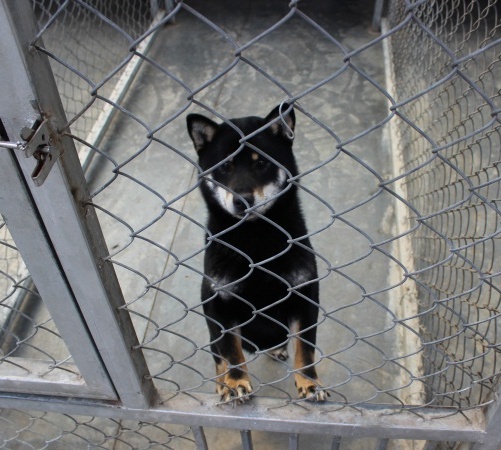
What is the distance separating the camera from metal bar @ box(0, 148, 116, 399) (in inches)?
42.9

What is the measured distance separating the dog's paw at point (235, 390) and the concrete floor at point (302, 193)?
10 centimetres

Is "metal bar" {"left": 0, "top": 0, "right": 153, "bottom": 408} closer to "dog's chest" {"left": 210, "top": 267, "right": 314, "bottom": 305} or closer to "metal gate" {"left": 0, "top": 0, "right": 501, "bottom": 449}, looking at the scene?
"metal gate" {"left": 0, "top": 0, "right": 501, "bottom": 449}

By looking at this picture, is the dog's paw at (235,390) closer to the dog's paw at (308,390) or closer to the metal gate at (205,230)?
the metal gate at (205,230)

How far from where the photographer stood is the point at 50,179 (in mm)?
1058

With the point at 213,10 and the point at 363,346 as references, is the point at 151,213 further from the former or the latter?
the point at 213,10

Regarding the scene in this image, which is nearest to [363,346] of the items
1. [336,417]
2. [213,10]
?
[336,417]

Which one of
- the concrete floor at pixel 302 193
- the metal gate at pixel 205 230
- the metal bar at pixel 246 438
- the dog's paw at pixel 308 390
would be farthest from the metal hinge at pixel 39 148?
the dog's paw at pixel 308 390

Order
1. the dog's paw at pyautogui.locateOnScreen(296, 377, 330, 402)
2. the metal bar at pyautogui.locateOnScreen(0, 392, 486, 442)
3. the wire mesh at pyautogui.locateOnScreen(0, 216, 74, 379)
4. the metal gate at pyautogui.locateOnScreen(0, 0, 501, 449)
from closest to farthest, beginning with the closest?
the metal gate at pyautogui.locateOnScreen(0, 0, 501, 449) → the metal bar at pyautogui.locateOnScreen(0, 392, 486, 442) → the dog's paw at pyautogui.locateOnScreen(296, 377, 330, 402) → the wire mesh at pyautogui.locateOnScreen(0, 216, 74, 379)

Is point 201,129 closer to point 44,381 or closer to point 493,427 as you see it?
point 44,381

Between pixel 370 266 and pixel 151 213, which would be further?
pixel 151 213

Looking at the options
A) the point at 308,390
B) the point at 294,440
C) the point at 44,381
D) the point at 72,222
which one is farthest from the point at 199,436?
the point at 72,222

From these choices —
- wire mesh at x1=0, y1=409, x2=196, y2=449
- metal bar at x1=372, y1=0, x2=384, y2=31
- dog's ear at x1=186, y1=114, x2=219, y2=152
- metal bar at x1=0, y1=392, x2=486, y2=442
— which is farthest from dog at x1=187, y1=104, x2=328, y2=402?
metal bar at x1=372, y1=0, x2=384, y2=31

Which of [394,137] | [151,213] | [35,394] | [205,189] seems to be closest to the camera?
[35,394]

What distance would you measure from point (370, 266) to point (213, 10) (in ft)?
11.2
